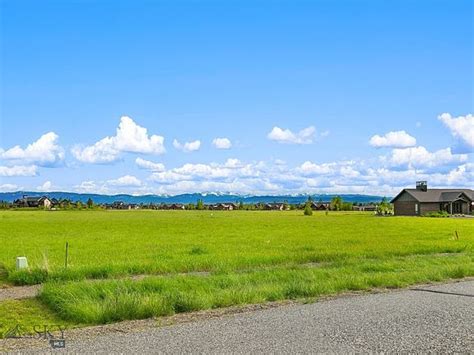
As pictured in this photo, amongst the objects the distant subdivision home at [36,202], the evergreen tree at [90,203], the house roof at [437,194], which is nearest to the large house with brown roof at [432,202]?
the house roof at [437,194]

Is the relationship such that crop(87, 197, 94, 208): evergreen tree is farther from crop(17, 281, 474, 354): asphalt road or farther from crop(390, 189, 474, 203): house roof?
crop(17, 281, 474, 354): asphalt road

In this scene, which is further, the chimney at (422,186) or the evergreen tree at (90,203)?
the evergreen tree at (90,203)

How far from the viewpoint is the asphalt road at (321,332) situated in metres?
7.69

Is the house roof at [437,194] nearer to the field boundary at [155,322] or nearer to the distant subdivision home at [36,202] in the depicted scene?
the field boundary at [155,322]

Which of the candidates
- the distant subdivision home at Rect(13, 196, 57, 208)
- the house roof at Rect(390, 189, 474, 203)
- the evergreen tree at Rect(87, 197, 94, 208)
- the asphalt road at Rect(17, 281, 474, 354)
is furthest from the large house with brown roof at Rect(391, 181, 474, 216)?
the distant subdivision home at Rect(13, 196, 57, 208)

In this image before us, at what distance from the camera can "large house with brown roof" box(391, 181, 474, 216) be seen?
91812 mm

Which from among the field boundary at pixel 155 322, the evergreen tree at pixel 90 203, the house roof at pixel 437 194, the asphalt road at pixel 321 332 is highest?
the house roof at pixel 437 194

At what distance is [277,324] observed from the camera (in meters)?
9.15

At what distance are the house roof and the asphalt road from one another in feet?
279

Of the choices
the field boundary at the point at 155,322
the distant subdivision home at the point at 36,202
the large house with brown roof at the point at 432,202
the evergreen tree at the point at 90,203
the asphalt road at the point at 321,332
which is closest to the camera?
the asphalt road at the point at 321,332

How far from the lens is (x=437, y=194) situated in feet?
309

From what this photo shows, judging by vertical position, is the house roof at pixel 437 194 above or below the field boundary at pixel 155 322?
above

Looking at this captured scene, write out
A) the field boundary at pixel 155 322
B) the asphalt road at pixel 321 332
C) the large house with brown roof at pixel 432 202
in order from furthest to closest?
the large house with brown roof at pixel 432 202 → the field boundary at pixel 155 322 → the asphalt road at pixel 321 332

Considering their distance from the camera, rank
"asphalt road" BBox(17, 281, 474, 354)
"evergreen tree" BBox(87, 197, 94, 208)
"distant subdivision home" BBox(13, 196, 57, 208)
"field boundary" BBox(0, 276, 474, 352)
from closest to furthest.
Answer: "asphalt road" BBox(17, 281, 474, 354) < "field boundary" BBox(0, 276, 474, 352) < "evergreen tree" BBox(87, 197, 94, 208) < "distant subdivision home" BBox(13, 196, 57, 208)
